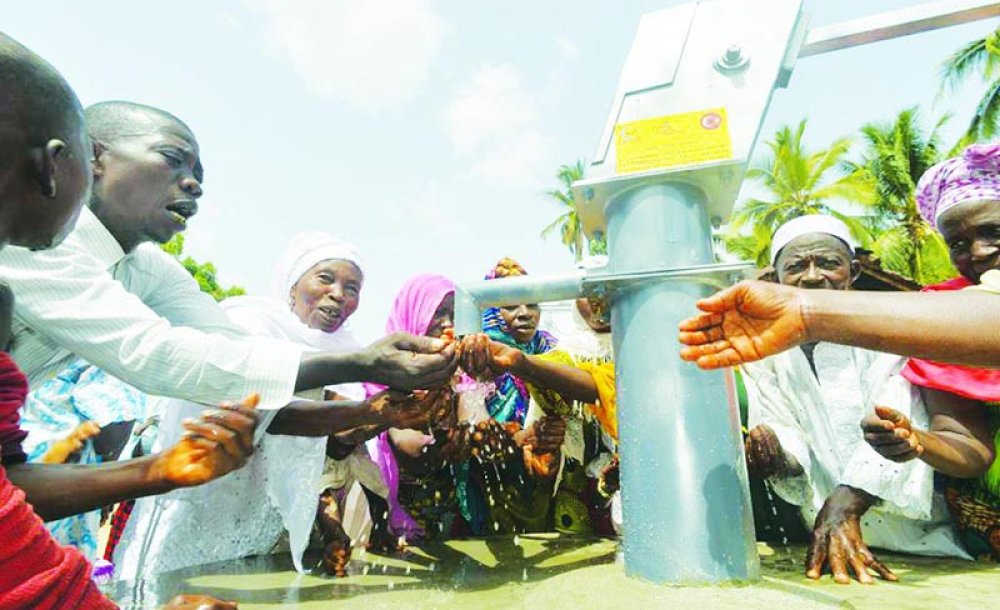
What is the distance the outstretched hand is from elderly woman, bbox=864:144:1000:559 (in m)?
0.89

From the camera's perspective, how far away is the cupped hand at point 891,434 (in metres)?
1.82

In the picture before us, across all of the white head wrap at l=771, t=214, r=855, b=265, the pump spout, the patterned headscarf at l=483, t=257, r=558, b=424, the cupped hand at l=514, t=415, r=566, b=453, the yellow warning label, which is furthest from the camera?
the patterned headscarf at l=483, t=257, r=558, b=424

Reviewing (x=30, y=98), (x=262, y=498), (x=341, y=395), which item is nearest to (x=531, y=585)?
(x=262, y=498)

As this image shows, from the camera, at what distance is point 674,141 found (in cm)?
155

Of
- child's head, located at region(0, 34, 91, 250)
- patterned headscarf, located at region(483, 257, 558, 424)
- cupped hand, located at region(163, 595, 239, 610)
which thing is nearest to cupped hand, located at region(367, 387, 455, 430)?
patterned headscarf, located at region(483, 257, 558, 424)

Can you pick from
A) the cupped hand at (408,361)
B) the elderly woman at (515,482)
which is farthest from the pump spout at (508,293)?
the elderly woman at (515,482)

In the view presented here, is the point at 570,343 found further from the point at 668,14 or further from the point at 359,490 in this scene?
the point at 668,14

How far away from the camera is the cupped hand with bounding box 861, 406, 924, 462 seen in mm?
1821

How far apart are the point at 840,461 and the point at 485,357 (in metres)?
1.43

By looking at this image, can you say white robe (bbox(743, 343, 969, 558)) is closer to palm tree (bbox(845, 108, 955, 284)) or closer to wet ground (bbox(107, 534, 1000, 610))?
wet ground (bbox(107, 534, 1000, 610))

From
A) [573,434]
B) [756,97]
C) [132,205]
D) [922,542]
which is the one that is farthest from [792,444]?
[132,205]

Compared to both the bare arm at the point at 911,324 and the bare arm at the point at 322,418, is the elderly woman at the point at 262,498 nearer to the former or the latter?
the bare arm at the point at 322,418

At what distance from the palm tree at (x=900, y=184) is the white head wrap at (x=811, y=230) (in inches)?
769

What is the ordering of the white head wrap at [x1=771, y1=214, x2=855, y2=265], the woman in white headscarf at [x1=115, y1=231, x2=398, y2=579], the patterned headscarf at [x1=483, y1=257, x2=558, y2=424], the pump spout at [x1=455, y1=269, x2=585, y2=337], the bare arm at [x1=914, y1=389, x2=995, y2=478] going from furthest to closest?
the patterned headscarf at [x1=483, y1=257, x2=558, y2=424] → the white head wrap at [x1=771, y1=214, x2=855, y2=265] → the woman in white headscarf at [x1=115, y1=231, x2=398, y2=579] → the bare arm at [x1=914, y1=389, x2=995, y2=478] → the pump spout at [x1=455, y1=269, x2=585, y2=337]
